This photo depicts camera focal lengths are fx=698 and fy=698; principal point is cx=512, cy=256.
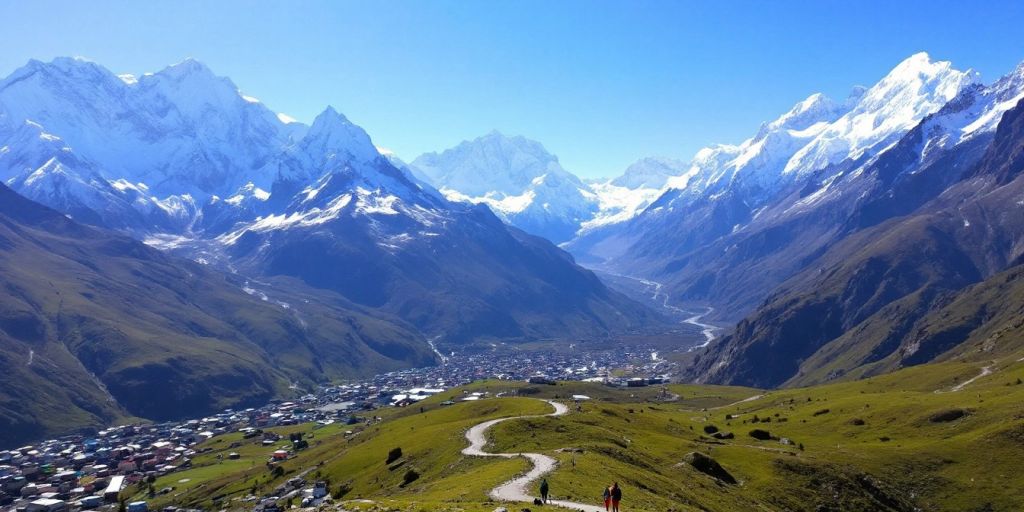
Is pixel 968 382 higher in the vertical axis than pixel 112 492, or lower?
higher

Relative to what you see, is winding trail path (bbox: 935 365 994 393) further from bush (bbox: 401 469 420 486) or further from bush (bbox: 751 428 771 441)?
bush (bbox: 401 469 420 486)

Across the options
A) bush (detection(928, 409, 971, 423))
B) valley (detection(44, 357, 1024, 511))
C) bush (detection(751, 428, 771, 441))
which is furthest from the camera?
bush (detection(751, 428, 771, 441))

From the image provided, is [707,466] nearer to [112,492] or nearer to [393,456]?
[393,456]

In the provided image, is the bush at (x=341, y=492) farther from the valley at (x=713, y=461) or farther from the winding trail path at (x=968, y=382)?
the winding trail path at (x=968, y=382)

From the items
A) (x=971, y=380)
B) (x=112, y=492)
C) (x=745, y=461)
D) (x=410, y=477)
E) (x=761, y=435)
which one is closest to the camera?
(x=410, y=477)

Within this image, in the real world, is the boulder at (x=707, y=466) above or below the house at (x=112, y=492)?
above

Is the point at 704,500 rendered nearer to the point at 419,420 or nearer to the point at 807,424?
the point at 807,424

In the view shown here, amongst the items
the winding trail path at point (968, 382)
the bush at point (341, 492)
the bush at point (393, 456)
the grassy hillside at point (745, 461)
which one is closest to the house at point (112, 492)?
the grassy hillside at point (745, 461)

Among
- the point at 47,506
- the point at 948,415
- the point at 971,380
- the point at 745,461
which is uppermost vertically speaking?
the point at 971,380

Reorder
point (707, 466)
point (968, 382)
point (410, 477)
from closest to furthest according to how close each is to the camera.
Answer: point (707, 466), point (410, 477), point (968, 382)

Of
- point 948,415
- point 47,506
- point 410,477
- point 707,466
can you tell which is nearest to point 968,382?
point 948,415

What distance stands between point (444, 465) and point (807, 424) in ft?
268

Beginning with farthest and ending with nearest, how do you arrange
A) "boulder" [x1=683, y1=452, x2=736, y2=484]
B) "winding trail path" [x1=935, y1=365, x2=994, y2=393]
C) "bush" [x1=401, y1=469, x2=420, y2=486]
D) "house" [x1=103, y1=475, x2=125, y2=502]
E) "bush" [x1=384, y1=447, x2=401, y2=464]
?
1. "house" [x1=103, y1=475, x2=125, y2=502]
2. "winding trail path" [x1=935, y1=365, x2=994, y2=393]
3. "bush" [x1=384, y1=447, x2=401, y2=464]
4. "bush" [x1=401, y1=469, x2=420, y2=486]
5. "boulder" [x1=683, y1=452, x2=736, y2=484]

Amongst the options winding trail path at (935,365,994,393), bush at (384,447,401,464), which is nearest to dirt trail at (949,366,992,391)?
winding trail path at (935,365,994,393)
